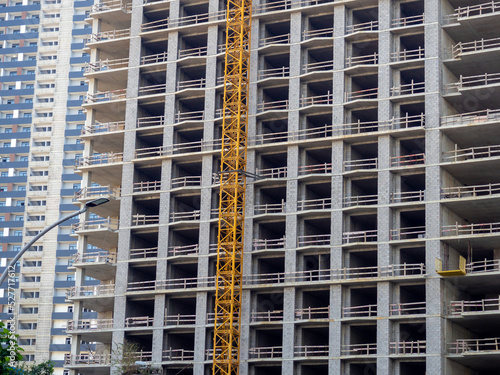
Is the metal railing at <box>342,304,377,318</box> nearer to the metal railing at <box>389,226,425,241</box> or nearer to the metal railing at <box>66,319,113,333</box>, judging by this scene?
the metal railing at <box>389,226,425,241</box>

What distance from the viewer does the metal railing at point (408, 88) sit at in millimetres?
88419

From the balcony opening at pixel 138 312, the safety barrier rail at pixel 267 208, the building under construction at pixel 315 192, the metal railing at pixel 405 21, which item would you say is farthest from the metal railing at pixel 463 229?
the balcony opening at pixel 138 312

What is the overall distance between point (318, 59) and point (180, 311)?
28.7 metres

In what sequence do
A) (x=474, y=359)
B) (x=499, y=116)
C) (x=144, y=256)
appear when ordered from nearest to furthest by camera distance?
(x=474, y=359)
(x=499, y=116)
(x=144, y=256)

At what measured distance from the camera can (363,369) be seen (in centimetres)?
8569

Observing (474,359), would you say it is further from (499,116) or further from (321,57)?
(321,57)

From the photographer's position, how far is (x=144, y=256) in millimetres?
97250

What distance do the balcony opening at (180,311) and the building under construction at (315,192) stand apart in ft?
0.71

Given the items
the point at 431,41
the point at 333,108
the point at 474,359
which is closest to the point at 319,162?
the point at 333,108

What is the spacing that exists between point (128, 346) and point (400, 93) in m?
34.8

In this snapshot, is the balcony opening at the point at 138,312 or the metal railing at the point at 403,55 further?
the balcony opening at the point at 138,312

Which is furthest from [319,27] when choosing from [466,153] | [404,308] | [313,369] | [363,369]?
[363,369]

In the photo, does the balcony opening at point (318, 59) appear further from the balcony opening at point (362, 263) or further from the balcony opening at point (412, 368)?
the balcony opening at point (412, 368)

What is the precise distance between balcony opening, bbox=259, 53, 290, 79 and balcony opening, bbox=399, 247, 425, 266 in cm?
2192
